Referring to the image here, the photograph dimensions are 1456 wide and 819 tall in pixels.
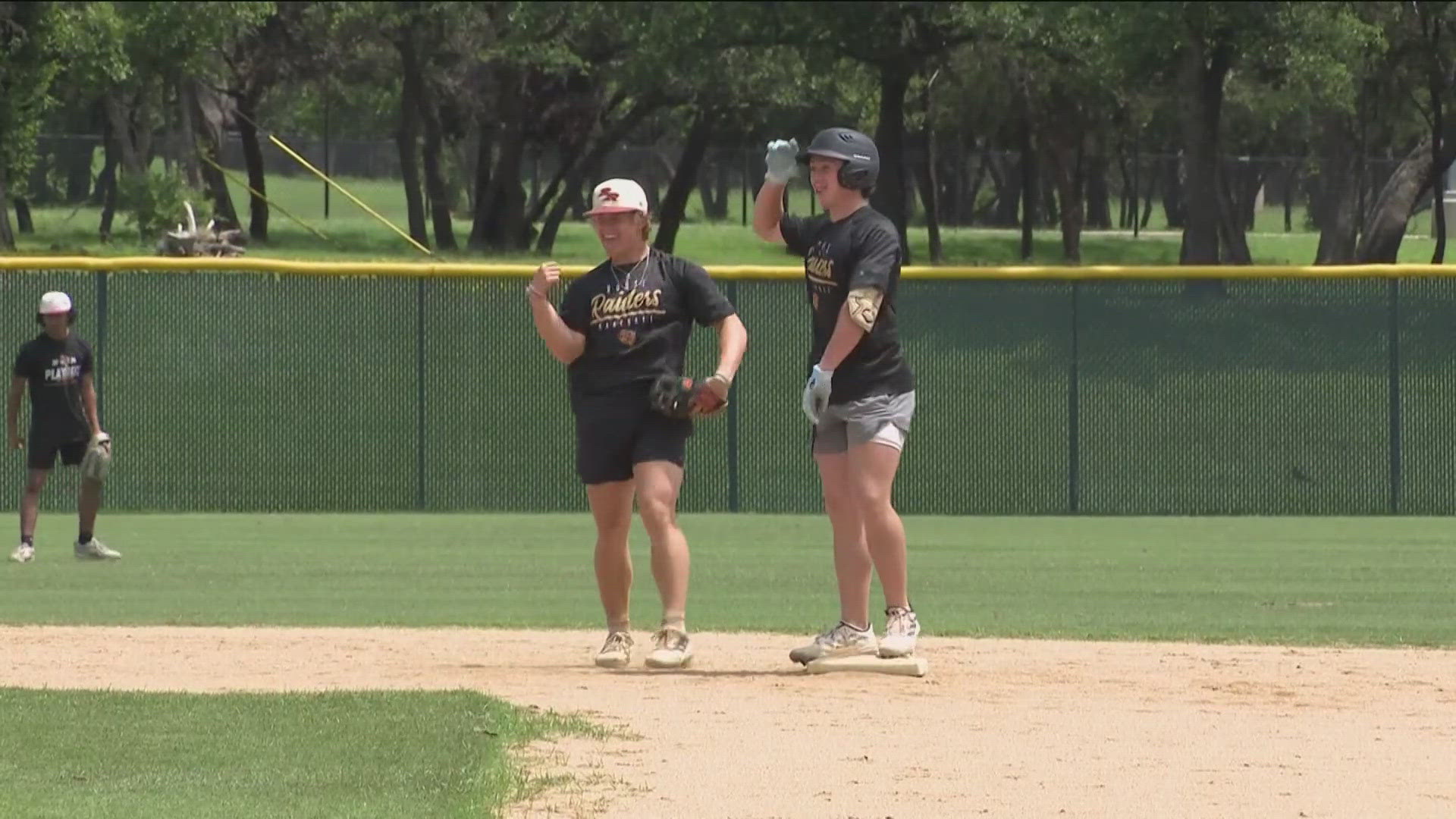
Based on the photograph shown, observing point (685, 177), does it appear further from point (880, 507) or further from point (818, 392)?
point (818, 392)

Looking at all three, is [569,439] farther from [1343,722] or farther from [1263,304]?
Answer: [1343,722]

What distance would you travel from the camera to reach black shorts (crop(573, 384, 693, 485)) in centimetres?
895

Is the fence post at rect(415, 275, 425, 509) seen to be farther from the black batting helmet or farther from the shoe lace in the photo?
the black batting helmet

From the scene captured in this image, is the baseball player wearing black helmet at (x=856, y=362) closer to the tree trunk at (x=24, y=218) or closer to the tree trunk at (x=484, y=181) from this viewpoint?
the tree trunk at (x=484, y=181)

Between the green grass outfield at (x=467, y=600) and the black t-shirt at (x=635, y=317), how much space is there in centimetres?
155

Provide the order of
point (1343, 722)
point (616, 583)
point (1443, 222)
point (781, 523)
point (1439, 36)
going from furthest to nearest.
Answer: point (1439, 36) < point (1443, 222) < point (781, 523) < point (616, 583) < point (1343, 722)

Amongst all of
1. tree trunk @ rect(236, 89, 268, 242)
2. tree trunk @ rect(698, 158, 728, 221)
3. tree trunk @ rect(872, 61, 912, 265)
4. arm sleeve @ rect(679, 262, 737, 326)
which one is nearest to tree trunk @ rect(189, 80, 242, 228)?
tree trunk @ rect(236, 89, 268, 242)

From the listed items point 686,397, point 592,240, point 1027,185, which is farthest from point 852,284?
point 592,240

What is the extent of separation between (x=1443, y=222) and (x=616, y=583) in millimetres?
30344

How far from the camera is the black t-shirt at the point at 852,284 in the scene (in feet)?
28.1

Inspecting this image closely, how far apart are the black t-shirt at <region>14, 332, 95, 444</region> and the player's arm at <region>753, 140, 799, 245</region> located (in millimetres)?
6679

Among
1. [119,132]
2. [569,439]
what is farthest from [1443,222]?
[119,132]

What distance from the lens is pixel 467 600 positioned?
1255cm

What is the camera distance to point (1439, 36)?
3975 centimetres
